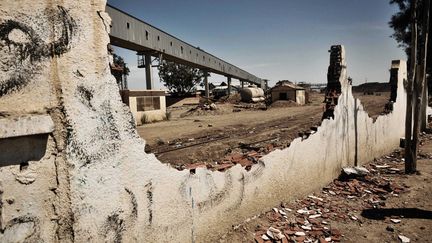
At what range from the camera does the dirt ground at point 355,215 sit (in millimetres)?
4395

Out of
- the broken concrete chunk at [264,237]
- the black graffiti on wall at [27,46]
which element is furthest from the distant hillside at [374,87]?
the black graffiti on wall at [27,46]

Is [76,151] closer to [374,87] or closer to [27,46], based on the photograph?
[27,46]

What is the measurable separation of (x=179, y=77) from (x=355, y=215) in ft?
143

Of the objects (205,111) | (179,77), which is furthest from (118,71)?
(179,77)

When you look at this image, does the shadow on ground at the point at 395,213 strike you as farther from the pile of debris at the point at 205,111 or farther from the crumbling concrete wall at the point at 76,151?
the pile of debris at the point at 205,111

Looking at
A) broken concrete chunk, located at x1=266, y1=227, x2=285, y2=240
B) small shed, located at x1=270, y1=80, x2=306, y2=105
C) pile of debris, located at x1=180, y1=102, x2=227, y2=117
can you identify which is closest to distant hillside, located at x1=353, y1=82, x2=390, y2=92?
small shed, located at x1=270, y1=80, x2=306, y2=105

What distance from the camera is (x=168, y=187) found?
3.06 metres

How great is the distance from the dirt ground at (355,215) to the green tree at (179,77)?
41.6 meters

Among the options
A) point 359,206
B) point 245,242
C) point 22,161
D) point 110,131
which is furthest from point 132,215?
point 359,206

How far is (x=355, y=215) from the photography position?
5223 millimetres

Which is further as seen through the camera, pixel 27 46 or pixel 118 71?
pixel 118 71

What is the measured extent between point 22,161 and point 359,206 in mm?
5366

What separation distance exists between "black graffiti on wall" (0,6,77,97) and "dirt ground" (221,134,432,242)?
285cm

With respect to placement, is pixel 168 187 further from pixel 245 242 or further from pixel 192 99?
pixel 192 99
